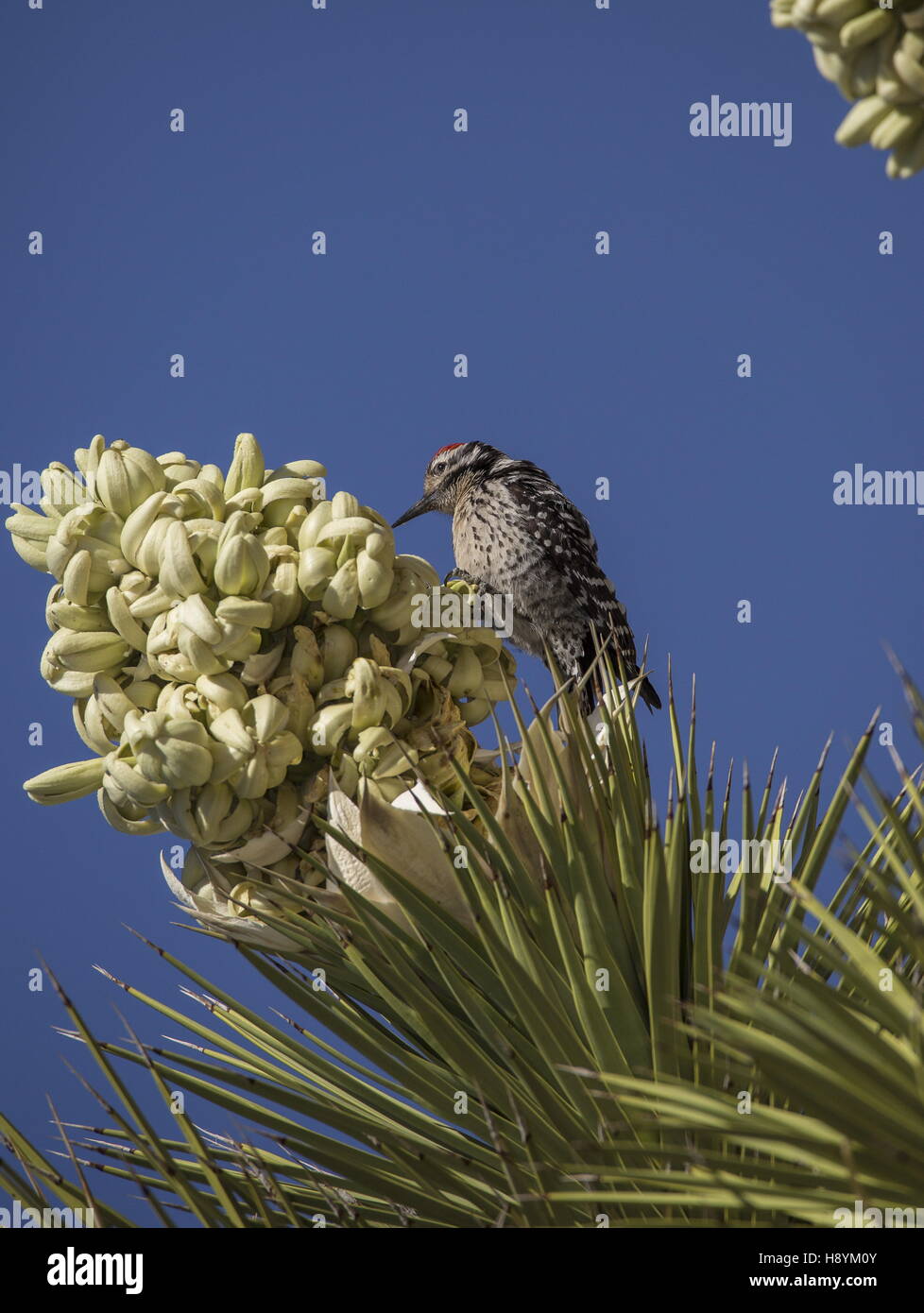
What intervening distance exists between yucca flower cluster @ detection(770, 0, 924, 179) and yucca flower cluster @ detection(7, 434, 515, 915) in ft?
1.74

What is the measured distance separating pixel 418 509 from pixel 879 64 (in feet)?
9.96

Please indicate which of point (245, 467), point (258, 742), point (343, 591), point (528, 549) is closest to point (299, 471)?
point (245, 467)

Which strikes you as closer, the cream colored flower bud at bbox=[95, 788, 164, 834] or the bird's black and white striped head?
the cream colored flower bud at bbox=[95, 788, 164, 834]

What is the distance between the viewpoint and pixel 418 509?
3508 millimetres

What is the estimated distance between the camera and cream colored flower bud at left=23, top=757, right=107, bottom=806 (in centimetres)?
101

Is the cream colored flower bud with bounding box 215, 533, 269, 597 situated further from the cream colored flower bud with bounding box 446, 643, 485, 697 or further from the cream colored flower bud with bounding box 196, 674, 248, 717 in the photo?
the cream colored flower bud with bounding box 446, 643, 485, 697

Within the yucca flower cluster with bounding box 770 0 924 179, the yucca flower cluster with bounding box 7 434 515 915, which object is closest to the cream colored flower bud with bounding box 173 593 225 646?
the yucca flower cluster with bounding box 7 434 515 915

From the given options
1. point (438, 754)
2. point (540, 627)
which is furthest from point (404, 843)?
point (540, 627)
